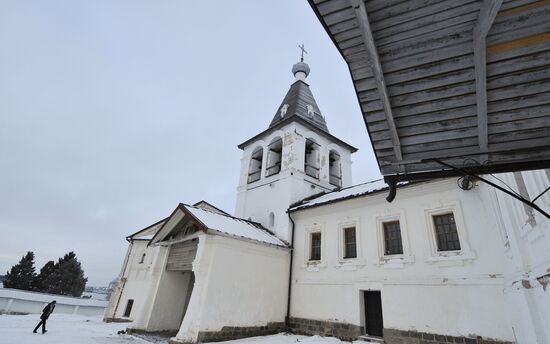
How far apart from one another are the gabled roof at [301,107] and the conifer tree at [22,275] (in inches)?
2095

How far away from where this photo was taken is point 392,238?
11.0 metres

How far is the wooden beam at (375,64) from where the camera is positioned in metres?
1.96

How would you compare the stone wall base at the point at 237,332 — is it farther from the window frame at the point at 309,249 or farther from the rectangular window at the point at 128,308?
the rectangular window at the point at 128,308

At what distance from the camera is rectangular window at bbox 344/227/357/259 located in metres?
11.9

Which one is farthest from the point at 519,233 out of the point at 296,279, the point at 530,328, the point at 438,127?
the point at 296,279

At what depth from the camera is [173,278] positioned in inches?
540

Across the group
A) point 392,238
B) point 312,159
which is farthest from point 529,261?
point 312,159

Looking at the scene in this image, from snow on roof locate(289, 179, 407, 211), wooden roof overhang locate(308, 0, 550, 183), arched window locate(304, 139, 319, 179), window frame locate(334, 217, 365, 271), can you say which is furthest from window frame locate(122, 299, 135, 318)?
wooden roof overhang locate(308, 0, 550, 183)

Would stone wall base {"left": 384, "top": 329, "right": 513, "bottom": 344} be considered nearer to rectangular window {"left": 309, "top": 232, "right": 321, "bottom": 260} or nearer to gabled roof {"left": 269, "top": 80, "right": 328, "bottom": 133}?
rectangular window {"left": 309, "top": 232, "right": 321, "bottom": 260}

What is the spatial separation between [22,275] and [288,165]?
55.4 metres

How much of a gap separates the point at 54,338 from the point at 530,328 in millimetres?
14502

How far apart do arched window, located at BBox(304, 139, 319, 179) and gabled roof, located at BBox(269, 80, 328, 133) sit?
1429mm

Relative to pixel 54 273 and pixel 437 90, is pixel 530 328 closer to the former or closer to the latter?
pixel 437 90

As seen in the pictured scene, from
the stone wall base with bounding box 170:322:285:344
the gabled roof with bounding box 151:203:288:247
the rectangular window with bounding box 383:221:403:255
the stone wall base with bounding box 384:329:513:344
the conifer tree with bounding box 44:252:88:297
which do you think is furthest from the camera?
the conifer tree with bounding box 44:252:88:297
